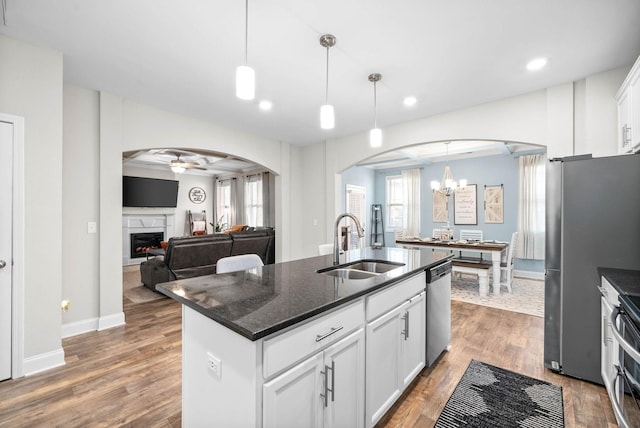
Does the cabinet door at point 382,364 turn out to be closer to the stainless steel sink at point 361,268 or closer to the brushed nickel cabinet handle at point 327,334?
the brushed nickel cabinet handle at point 327,334

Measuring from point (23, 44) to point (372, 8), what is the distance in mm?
2964

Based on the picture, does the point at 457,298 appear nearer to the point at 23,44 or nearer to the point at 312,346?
the point at 312,346

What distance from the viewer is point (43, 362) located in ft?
8.08

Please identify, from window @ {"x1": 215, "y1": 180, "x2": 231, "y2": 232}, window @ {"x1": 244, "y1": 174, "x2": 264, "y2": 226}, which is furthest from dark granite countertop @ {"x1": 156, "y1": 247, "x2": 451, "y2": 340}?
window @ {"x1": 215, "y1": 180, "x2": 231, "y2": 232}

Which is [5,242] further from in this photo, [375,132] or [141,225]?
[141,225]

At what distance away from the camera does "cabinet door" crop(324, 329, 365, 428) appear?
1346mm

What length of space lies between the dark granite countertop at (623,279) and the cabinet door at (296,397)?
71.6 inches

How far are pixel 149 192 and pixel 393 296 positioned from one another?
307 inches

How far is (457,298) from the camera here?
4504 millimetres

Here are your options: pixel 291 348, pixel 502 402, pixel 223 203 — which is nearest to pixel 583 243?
pixel 502 402

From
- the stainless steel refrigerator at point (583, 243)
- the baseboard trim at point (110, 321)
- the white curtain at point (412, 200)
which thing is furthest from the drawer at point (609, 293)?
the white curtain at point (412, 200)

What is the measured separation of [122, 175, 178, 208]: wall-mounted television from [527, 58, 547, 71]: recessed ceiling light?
8.15 m

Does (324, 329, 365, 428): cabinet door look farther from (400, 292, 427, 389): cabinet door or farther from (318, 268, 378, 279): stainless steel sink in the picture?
(318, 268, 378, 279): stainless steel sink

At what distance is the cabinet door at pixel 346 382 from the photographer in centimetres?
135
